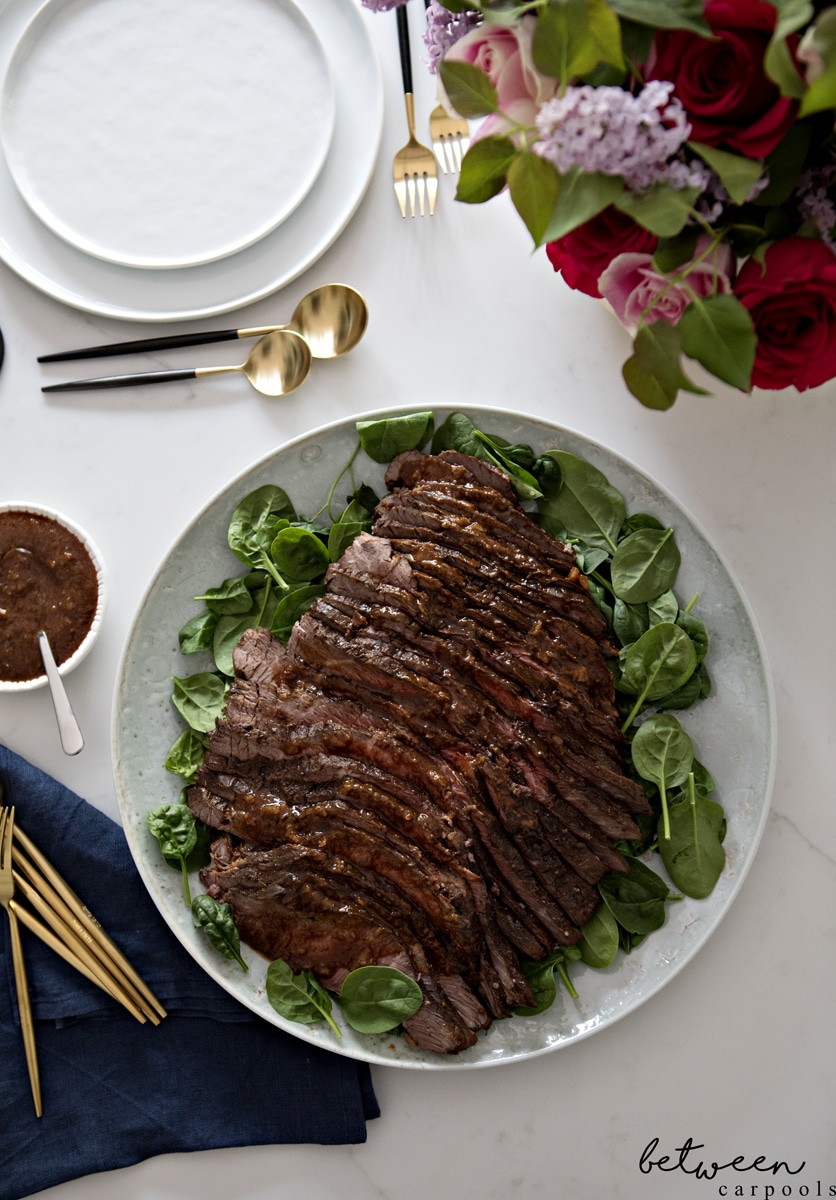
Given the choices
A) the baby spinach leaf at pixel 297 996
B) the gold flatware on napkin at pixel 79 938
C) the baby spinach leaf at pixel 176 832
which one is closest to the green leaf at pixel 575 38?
the baby spinach leaf at pixel 176 832

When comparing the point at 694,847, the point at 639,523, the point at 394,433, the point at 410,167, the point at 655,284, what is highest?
the point at 655,284

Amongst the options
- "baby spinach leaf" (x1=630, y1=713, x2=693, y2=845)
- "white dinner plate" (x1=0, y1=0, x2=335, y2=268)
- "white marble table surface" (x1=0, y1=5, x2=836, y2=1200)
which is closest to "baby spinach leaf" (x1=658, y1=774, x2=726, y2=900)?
"baby spinach leaf" (x1=630, y1=713, x2=693, y2=845)

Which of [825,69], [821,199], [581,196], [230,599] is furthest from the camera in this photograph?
[230,599]

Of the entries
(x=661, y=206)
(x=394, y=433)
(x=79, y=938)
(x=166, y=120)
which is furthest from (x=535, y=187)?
(x=79, y=938)

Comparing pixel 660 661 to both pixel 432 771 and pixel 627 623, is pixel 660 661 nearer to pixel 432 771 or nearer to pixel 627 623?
pixel 627 623

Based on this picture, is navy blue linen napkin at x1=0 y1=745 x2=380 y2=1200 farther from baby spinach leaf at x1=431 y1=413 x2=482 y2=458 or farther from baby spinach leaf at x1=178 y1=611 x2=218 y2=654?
baby spinach leaf at x1=431 y1=413 x2=482 y2=458

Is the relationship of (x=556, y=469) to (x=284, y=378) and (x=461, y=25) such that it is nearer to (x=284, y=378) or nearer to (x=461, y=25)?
(x=284, y=378)

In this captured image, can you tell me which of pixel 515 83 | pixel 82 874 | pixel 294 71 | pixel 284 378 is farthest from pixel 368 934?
pixel 294 71
